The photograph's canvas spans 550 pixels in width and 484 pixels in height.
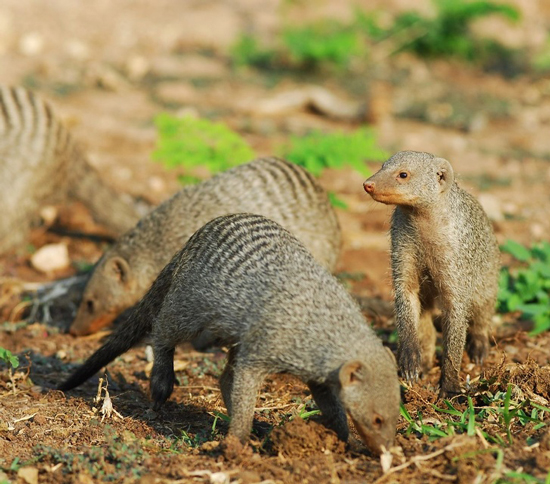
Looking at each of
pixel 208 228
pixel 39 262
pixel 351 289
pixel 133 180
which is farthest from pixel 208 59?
pixel 208 228

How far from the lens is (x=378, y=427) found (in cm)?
276

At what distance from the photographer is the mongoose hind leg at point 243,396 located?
9.75 feet

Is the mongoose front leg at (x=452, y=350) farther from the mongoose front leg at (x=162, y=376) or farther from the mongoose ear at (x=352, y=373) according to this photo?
the mongoose front leg at (x=162, y=376)

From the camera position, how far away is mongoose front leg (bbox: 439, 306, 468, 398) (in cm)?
357

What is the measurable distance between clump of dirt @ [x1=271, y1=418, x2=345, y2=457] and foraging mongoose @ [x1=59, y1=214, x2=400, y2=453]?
0.12 meters

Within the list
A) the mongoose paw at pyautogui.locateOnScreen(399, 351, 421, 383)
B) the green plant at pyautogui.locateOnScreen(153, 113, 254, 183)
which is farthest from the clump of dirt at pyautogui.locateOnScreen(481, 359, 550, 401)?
the green plant at pyautogui.locateOnScreen(153, 113, 254, 183)

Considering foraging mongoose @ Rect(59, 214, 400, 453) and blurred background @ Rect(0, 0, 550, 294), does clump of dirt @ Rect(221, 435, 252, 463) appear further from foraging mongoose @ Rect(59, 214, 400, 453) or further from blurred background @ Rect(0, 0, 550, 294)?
blurred background @ Rect(0, 0, 550, 294)

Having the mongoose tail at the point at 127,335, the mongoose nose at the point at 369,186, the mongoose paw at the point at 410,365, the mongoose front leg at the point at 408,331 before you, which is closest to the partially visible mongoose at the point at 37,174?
the mongoose tail at the point at 127,335

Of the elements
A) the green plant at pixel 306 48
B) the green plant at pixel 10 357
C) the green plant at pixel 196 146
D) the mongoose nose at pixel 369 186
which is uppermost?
the green plant at pixel 306 48

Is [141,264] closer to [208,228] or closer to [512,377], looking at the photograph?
[208,228]

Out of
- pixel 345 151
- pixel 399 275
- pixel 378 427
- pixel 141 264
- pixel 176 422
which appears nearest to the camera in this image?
pixel 378 427

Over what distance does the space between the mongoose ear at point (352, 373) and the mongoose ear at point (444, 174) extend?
111 centimetres

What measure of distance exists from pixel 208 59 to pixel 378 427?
26.5 ft

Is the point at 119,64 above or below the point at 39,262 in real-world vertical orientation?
above
